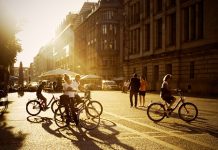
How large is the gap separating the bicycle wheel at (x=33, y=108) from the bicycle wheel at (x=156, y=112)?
5439 millimetres

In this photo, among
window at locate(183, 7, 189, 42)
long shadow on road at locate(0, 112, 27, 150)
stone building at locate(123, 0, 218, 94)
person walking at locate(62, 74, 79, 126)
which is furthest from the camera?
window at locate(183, 7, 189, 42)

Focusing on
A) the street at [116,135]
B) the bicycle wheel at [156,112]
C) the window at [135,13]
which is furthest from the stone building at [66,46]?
the street at [116,135]

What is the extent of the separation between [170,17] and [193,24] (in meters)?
5.59

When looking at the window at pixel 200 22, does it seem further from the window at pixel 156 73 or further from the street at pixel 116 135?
the street at pixel 116 135

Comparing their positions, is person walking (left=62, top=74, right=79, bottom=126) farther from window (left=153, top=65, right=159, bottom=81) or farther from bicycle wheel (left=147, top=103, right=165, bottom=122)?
window (left=153, top=65, right=159, bottom=81)

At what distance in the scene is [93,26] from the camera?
87.8 metres

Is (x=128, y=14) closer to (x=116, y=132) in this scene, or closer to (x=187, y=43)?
(x=187, y=43)

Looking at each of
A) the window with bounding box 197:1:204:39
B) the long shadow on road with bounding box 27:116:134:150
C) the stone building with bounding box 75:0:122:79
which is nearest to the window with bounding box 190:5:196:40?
the window with bounding box 197:1:204:39

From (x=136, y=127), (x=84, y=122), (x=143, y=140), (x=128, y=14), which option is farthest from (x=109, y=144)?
(x=128, y=14)

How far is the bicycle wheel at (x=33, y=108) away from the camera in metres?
16.7

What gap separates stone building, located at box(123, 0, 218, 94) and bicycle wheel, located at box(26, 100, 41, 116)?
75.0ft

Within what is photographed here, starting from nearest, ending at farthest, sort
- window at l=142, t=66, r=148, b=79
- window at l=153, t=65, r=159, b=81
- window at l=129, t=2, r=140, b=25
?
window at l=153, t=65, r=159, b=81 → window at l=142, t=66, r=148, b=79 → window at l=129, t=2, r=140, b=25

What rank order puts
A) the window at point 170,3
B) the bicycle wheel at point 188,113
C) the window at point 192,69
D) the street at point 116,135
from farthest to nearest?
the window at point 170,3 → the window at point 192,69 → the bicycle wheel at point 188,113 → the street at point 116,135

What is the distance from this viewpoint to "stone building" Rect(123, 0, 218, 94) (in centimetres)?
3769
